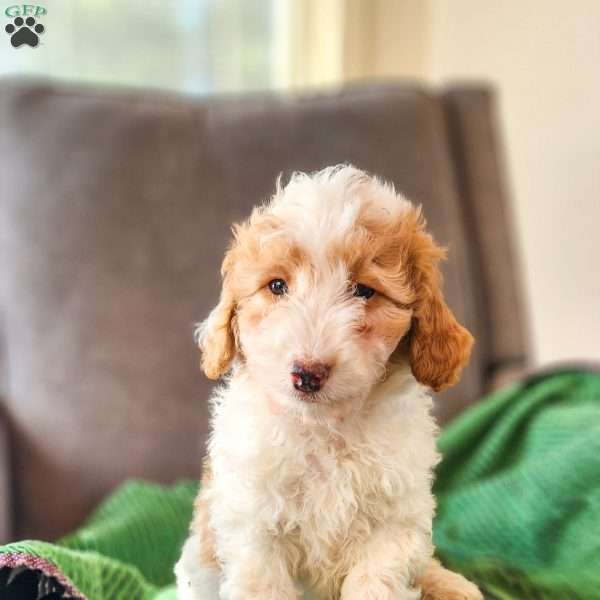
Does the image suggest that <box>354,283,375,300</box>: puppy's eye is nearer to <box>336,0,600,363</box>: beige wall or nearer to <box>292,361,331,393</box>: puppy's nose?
<box>292,361,331,393</box>: puppy's nose

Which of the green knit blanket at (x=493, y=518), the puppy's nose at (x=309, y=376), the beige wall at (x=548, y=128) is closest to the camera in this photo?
the puppy's nose at (x=309, y=376)

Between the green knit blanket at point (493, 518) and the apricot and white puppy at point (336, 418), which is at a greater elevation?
the apricot and white puppy at point (336, 418)

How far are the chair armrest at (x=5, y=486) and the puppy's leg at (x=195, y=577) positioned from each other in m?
0.60

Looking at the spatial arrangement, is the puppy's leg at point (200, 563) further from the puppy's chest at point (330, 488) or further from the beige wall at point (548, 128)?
the beige wall at point (548, 128)

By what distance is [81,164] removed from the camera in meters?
1.88

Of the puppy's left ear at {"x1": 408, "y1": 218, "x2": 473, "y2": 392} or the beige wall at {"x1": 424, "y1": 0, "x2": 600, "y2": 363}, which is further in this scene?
the beige wall at {"x1": 424, "y1": 0, "x2": 600, "y2": 363}

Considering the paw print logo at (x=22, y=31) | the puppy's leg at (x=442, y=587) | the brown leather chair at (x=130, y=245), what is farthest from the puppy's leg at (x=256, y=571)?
the brown leather chair at (x=130, y=245)

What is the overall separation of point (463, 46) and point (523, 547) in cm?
214

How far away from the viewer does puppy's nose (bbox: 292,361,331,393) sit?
73 cm

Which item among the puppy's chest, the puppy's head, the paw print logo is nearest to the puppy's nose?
the puppy's head

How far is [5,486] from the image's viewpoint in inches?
62.4

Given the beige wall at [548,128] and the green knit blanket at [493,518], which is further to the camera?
the beige wall at [548,128]

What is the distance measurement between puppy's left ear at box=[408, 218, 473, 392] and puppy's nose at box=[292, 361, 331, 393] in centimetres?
13

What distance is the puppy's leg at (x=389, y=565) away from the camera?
2.53 ft
